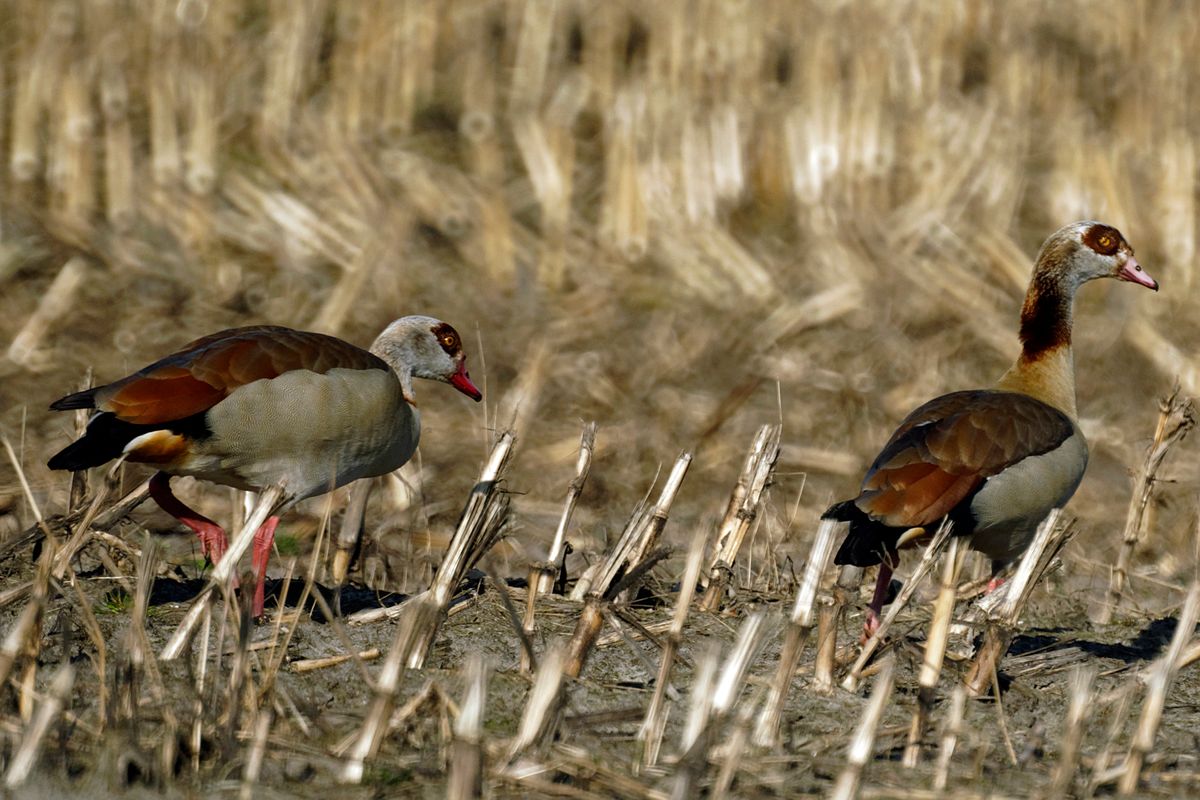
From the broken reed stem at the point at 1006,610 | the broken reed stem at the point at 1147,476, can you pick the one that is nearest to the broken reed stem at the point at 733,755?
the broken reed stem at the point at 1006,610

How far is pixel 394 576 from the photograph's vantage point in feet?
21.3

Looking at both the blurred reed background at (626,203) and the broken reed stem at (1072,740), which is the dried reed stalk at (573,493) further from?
the broken reed stem at (1072,740)

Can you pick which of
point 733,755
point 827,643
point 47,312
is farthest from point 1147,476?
point 47,312

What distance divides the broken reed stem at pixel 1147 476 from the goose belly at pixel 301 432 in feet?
9.49

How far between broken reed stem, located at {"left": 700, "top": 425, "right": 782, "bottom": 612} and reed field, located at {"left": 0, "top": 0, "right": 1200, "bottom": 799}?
1cm

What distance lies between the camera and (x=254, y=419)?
5445 millimetres

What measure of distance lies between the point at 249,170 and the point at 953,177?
4.73 m

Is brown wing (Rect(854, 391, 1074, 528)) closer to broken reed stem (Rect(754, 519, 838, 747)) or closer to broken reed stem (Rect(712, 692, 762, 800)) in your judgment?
broken reed stem (Rect(754, 519, 838, 747))

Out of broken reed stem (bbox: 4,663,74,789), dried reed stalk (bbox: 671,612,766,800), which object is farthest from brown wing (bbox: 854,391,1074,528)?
broken reed stem (bbox: 4,663,74,789)

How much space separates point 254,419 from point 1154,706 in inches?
119

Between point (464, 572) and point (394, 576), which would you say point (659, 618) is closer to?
point (464, 572)

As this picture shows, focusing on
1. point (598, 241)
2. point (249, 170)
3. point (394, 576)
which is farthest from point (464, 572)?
point (249, 170)

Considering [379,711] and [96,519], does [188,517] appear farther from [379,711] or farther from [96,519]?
[379,711]

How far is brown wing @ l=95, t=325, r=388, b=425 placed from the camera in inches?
206
